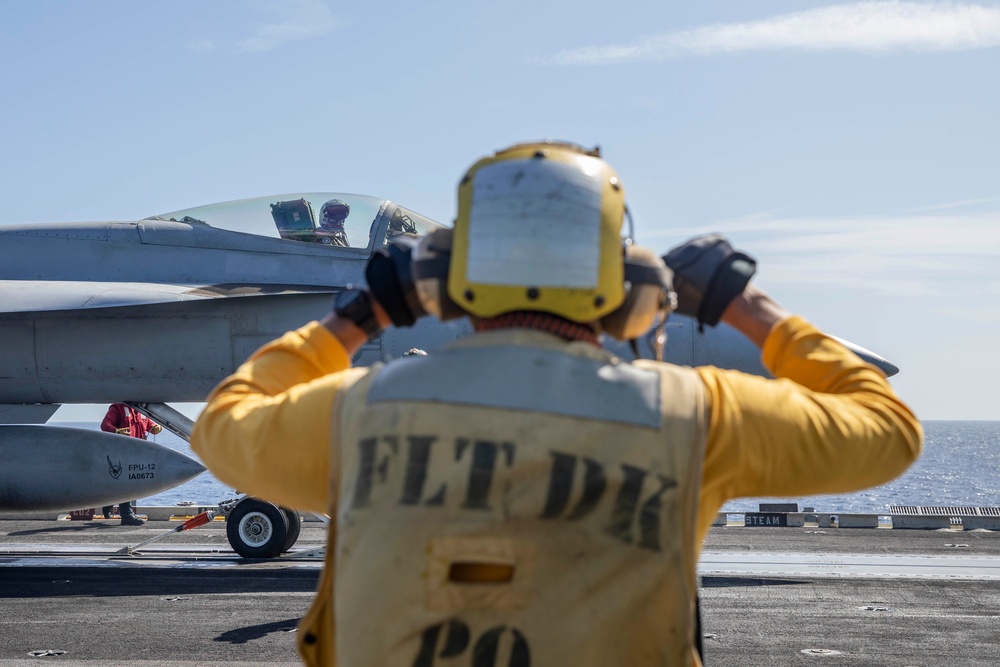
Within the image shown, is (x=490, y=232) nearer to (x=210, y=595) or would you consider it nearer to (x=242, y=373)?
(x=242, y=373)

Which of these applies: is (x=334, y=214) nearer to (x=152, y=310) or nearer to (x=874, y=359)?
(x=152, y=310)

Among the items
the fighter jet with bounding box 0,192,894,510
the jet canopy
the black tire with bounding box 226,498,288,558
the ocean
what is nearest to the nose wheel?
the black tire with bounding box 226,498,288,558

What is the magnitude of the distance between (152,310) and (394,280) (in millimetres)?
9170

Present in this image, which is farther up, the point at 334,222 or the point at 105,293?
the point at 334,222

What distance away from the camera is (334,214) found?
1129 cm

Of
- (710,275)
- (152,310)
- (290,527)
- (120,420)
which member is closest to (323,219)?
(152,310)

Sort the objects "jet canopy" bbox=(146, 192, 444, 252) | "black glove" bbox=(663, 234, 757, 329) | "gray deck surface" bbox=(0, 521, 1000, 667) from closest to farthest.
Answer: "black glove" bbox=(663, 234, 757, 329) → "gray deck surface" bbox=(0, 521, 1000, 667) → "jet canopy" bbox=(146, 192, 444, 252)

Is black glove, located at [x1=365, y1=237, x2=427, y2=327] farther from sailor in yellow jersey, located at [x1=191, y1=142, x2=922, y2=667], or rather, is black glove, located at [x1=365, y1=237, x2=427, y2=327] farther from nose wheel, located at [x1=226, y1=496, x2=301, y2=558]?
nose wheel, located at [x1=226, y1=496, x2=301, y2=558]

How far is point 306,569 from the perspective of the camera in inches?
465

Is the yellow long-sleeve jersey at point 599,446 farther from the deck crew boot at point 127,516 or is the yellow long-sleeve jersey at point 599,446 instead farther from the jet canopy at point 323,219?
the deck crew boot at point 127,516

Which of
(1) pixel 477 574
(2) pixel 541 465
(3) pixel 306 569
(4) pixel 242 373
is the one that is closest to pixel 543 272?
(2) pixel 541 465

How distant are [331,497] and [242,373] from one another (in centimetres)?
35

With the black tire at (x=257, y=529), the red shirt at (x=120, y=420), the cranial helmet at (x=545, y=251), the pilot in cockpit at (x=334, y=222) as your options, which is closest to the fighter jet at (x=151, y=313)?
the pilot in cockpit at (x=334, y=222)

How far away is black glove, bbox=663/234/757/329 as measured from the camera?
87.1 inches
